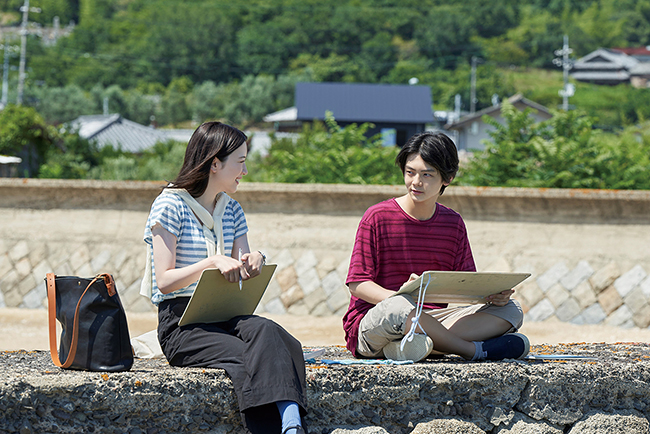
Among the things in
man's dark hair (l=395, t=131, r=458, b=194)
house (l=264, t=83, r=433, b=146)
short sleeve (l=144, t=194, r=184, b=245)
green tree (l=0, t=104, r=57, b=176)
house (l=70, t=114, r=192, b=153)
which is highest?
house (l=264, t=83, r=433, b=146)

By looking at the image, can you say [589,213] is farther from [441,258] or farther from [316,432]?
[316,432]

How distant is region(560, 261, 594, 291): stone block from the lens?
22.8 ft

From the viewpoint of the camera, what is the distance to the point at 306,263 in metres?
7.32

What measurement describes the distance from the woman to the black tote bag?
251mm

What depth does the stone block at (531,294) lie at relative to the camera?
698cm

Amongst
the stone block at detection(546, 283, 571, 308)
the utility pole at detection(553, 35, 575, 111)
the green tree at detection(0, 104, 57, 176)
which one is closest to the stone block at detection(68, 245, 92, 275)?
the stone block at detection(546, 283, 571, 308)

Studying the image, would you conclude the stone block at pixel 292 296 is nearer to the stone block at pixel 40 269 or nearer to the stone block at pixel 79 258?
the stone block at pixel 79 258

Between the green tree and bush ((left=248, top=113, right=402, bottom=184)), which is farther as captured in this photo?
the green tree

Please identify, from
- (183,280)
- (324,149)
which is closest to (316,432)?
(183,280)

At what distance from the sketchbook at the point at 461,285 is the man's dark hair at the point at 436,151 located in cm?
59

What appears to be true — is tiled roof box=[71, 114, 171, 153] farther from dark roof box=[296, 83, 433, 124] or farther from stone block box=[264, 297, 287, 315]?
stone block box=[264, 297, 287, 315]

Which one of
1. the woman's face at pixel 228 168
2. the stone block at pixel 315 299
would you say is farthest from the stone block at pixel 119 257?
the woman's face at pixel 228 168

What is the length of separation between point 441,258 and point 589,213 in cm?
399

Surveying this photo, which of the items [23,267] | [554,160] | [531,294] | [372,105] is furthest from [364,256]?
[372,105]
